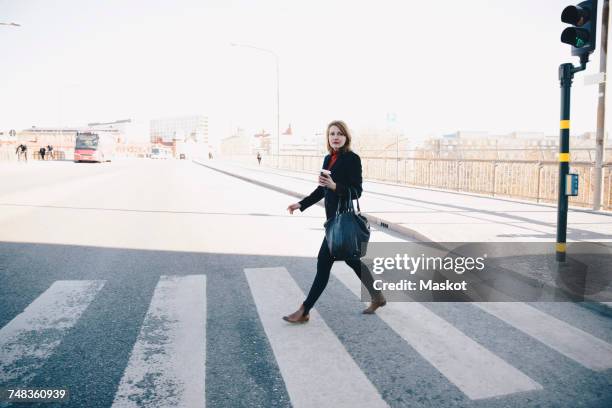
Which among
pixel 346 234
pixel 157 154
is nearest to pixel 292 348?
pixel 346 234

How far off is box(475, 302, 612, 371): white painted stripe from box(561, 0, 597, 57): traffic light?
3.36 m

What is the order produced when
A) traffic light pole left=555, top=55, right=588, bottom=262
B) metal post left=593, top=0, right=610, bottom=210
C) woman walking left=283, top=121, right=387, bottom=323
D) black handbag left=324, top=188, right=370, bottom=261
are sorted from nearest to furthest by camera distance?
1. black handbag left=324, top=188, right=370, bottom=261
2. woman walking left=283, top=121, right=387, bottom=323
3. traffic light pole left=555, top=55, right=588, bottom=262
4. metal post left=593, top=0, right=610, bottom=210

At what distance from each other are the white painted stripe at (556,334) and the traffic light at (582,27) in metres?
3.36

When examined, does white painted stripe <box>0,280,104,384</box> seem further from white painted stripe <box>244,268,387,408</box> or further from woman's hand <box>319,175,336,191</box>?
woman's hand <box>319,175,336,191</box>

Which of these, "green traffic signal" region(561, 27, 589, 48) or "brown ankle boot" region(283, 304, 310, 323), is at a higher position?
"green traffic signal" region(561, 27, 589, 48)

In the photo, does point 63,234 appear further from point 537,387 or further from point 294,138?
point 294,138

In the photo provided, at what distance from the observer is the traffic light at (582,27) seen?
19.5ft

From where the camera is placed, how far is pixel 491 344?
3984 mm

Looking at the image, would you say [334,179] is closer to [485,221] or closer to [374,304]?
[374,304]

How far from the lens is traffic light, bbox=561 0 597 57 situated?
596 cm

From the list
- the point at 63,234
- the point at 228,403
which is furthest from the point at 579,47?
the point at 63,234

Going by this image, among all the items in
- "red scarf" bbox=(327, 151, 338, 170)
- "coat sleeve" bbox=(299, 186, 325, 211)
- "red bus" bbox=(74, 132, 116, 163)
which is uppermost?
"red bus" bbox=(74, 132, 116, 163)

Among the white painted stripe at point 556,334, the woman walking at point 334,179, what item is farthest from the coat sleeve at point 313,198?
the white painted stripe at point 556,334

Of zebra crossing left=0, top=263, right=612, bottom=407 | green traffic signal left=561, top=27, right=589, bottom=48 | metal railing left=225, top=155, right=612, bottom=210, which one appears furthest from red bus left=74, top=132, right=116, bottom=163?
green traffic signal left=561, top=27, right=589, bottom=48
